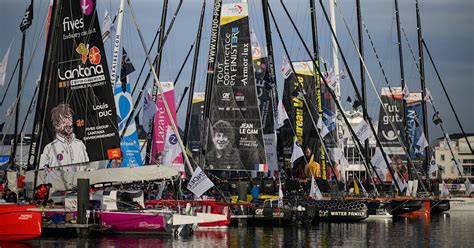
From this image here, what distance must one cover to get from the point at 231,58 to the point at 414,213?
16.0 metres

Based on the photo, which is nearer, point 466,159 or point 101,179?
point 101,179

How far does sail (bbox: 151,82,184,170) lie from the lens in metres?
54.1

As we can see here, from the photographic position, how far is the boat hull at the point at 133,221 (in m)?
35.6

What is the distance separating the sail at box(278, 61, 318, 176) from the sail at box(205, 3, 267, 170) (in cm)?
1130

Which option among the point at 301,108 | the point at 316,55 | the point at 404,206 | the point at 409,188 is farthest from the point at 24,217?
the point at 301,108

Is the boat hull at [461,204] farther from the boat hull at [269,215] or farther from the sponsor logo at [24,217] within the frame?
the sponsor logo at [24,217]

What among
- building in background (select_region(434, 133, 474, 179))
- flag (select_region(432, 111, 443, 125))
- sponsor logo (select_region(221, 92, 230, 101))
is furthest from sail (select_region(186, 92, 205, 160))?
building in background (select_region(434, 133, 474, 179))

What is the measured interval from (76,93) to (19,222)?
5.98 meters

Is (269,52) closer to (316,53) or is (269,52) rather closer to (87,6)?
(316,53)

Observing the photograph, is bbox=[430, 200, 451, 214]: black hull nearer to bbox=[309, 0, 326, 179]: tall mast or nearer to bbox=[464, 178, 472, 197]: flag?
bbox=[464, 178, 472, 197]: flag

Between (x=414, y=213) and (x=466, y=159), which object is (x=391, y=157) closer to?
(x=414, y=213)

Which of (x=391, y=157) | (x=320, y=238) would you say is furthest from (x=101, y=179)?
(x=391, y=157)

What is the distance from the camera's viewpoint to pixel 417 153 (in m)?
73.3

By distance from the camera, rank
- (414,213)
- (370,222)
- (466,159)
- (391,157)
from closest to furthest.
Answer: (370,222), (414,213), (391,157), (466,159)
